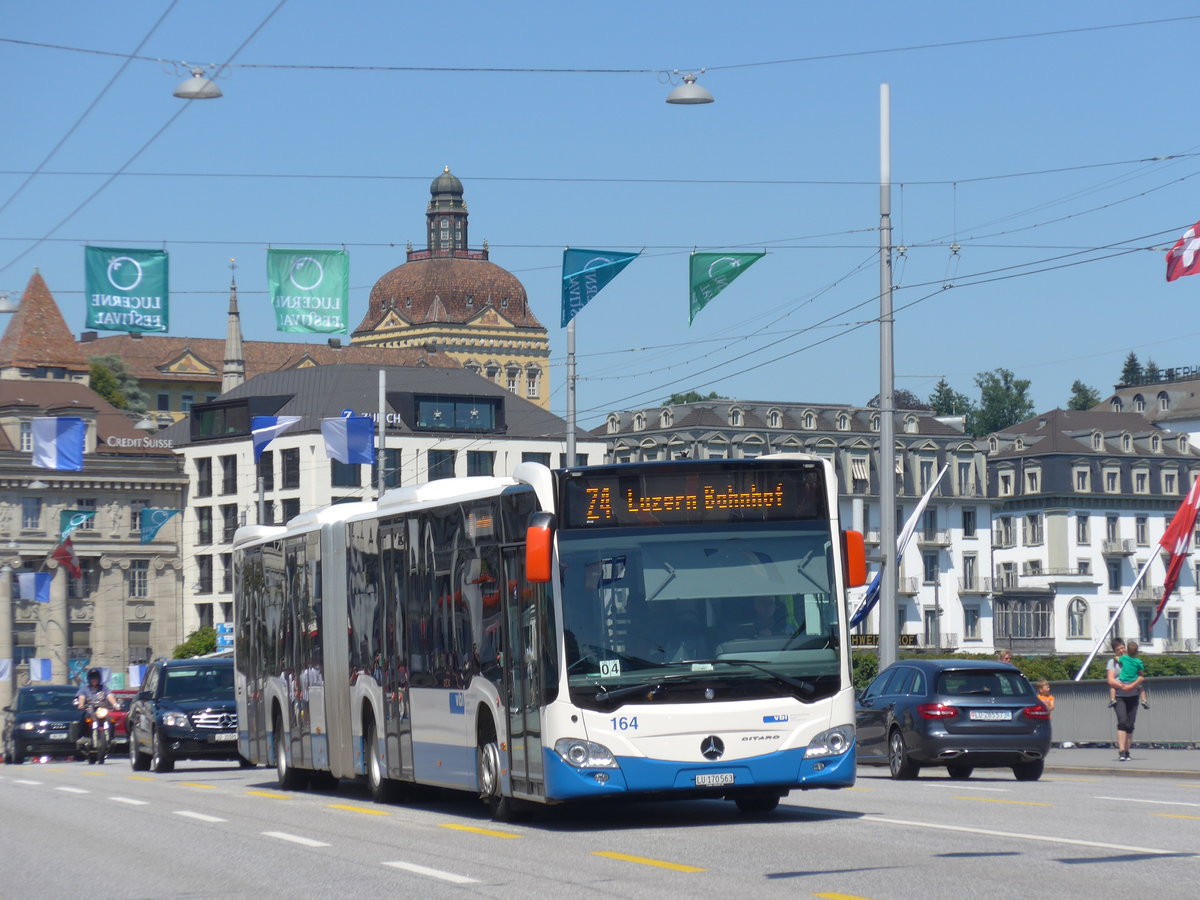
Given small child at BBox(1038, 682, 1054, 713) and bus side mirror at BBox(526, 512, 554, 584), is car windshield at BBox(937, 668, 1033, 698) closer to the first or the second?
small child at BBox(1038, 682, 1054, 713)

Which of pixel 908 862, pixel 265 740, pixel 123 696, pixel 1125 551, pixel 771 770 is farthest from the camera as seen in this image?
pixel 1125 551

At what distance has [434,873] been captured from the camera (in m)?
13.3

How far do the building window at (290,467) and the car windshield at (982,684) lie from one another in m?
89.7

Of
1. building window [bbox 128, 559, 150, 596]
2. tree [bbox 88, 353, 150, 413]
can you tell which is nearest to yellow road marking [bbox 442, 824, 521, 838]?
building window [bbox 128, 559, 150, 596]

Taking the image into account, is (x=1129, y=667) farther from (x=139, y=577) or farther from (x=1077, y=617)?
(x=1077, y=617)

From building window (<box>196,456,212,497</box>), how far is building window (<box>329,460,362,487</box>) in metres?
9.29

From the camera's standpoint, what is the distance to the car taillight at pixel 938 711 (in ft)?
80.4

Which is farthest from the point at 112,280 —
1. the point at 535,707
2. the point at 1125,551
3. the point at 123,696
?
the point at 1125,551

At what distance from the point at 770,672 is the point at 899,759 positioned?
31.5ft

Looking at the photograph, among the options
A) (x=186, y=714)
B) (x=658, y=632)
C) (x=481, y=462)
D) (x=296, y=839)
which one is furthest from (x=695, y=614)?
(x=481, y=462)

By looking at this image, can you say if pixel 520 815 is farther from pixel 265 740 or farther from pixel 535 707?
pixel 265 740

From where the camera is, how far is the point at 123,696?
4450cm

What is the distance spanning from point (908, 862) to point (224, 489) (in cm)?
10578

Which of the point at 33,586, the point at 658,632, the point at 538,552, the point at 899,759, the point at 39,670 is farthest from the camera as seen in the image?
the point at 39,670
